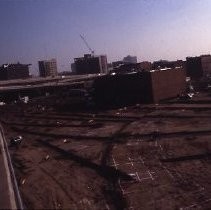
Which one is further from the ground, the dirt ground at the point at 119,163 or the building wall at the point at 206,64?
the building wall at the point at 206,64

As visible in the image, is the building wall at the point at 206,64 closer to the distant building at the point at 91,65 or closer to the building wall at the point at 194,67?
the building wall at the point at 194,67

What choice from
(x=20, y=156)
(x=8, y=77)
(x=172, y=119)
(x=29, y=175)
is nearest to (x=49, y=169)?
(x=29, y=175)

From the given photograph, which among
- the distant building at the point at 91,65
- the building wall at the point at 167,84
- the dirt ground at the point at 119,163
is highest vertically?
the distant building at the point at 91,65

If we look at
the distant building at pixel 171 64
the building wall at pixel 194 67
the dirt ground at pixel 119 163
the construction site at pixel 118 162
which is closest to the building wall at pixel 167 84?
the construction site at pixel 118 162

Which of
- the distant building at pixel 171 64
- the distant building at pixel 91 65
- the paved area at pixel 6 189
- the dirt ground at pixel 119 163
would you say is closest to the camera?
the paved area at pixel 6 189

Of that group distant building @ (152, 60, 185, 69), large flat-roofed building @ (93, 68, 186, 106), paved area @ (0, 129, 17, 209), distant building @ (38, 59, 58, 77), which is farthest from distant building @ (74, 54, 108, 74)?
paved area @ (0, 129, 17, 209)

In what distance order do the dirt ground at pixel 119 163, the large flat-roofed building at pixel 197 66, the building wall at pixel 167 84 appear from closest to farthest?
the dirt ground at pixel 119 163 → the building wall at pixel 167 84 → the large flat-roofed building at pixel 197 66

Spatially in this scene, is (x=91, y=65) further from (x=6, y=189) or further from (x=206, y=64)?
(x=6, y=189)
